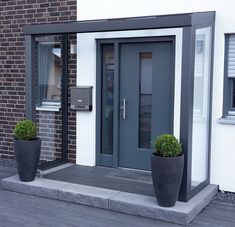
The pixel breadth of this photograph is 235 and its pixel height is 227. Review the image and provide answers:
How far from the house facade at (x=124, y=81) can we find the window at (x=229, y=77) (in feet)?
0.05

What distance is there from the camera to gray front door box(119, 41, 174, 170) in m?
6.43

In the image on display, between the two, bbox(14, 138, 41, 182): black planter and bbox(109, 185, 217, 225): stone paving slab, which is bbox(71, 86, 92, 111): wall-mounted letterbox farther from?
bbox(109, 185, 217, 225): stone paving slab

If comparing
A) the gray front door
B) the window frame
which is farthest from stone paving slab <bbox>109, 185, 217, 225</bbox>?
the window frame

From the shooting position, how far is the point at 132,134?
6801 mm

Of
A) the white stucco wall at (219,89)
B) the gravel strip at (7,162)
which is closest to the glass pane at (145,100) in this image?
the white stucco wall at (219,89)

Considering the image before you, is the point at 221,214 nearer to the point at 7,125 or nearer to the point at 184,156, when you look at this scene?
the point at 184,156

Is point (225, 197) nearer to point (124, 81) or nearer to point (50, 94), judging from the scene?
point (124, 81)

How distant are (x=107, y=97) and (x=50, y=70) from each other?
121cm

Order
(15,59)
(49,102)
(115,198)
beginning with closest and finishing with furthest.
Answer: (115,198) < (49,102) < (15,59)

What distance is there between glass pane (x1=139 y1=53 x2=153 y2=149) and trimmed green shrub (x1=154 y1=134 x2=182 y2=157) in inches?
66.7

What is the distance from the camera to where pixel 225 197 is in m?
5.80

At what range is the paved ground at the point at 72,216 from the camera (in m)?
4.90

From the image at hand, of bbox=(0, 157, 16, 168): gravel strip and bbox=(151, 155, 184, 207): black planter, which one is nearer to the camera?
bbox=(151, 155, 184, 207): black planter

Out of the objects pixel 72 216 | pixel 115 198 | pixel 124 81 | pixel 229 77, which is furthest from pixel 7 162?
pixel 229 77
